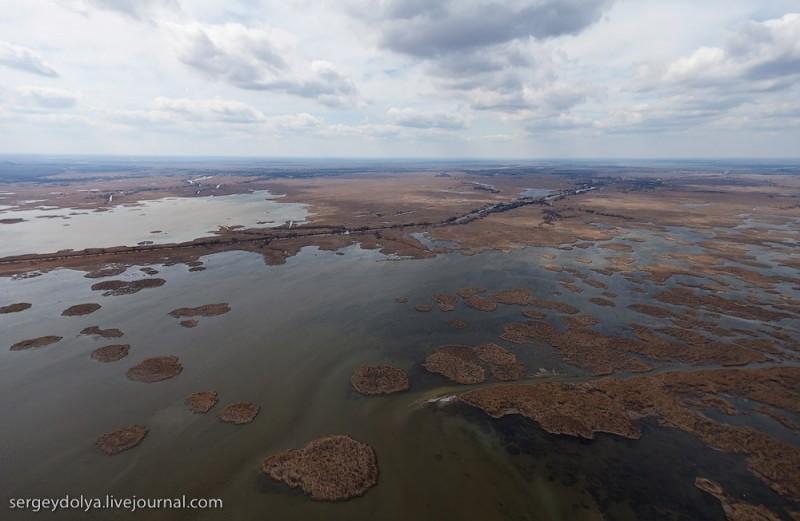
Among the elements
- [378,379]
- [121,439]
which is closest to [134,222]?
[121,439]

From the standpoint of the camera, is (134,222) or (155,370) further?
(134,222)

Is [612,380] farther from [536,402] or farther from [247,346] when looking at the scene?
[247,346]

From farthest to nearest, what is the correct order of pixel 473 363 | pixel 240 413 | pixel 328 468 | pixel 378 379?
pixel 473 363
pixel 378 379
pixel 240 413
pixel 328 468

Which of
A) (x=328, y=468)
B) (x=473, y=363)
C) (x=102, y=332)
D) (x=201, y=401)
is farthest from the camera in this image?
(x=102, y=332)

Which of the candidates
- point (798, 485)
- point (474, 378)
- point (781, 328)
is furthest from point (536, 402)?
point (781, 328)

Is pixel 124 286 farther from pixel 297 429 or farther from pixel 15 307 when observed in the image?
pixel 297 429

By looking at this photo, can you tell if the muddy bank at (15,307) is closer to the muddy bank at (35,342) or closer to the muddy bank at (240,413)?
the muddy bank at (35,342)

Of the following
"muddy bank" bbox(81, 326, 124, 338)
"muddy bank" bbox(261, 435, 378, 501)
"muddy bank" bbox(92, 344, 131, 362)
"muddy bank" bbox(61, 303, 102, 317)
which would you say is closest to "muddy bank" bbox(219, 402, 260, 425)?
"muddy bank" bbox(261, 435, 378, 501)

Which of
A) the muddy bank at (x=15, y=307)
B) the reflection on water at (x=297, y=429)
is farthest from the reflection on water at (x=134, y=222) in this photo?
the reflection on water at (x=297, y=429)

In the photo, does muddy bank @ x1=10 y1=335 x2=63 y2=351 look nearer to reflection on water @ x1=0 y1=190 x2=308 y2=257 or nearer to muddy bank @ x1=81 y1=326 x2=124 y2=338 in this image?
muddy bank @ x1=81 y1=326 x2=124 y2=338
